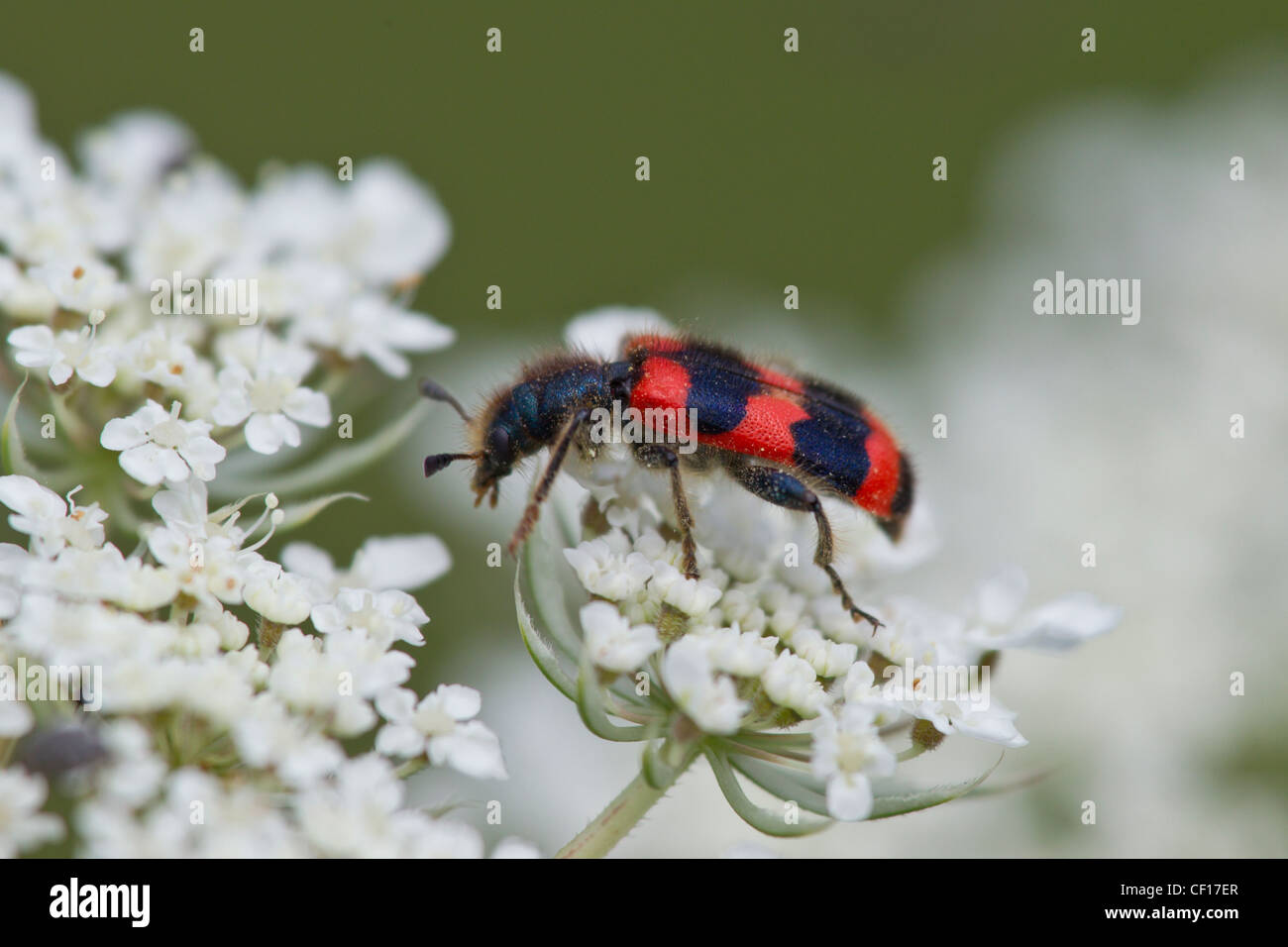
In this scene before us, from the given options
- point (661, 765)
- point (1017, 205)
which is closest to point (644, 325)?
point (661, 765)

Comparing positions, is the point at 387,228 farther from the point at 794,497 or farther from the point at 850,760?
the point at 850,760

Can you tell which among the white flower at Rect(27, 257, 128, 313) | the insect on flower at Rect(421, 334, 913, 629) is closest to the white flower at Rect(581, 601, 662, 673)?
the insect on flower at Rect(421, 334, 913, 629)

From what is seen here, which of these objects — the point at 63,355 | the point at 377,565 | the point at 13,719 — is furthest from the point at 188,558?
the point at 63,355

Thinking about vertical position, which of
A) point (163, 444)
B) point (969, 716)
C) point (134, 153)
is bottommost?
point (969, 716)

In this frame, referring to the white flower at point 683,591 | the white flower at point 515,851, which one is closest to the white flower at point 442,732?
the white flower at point 515,851

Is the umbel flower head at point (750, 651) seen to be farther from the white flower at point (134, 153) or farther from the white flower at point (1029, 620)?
the white flower at point (134, 153)

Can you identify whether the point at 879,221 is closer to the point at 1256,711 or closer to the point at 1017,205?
the point at 1017,205
